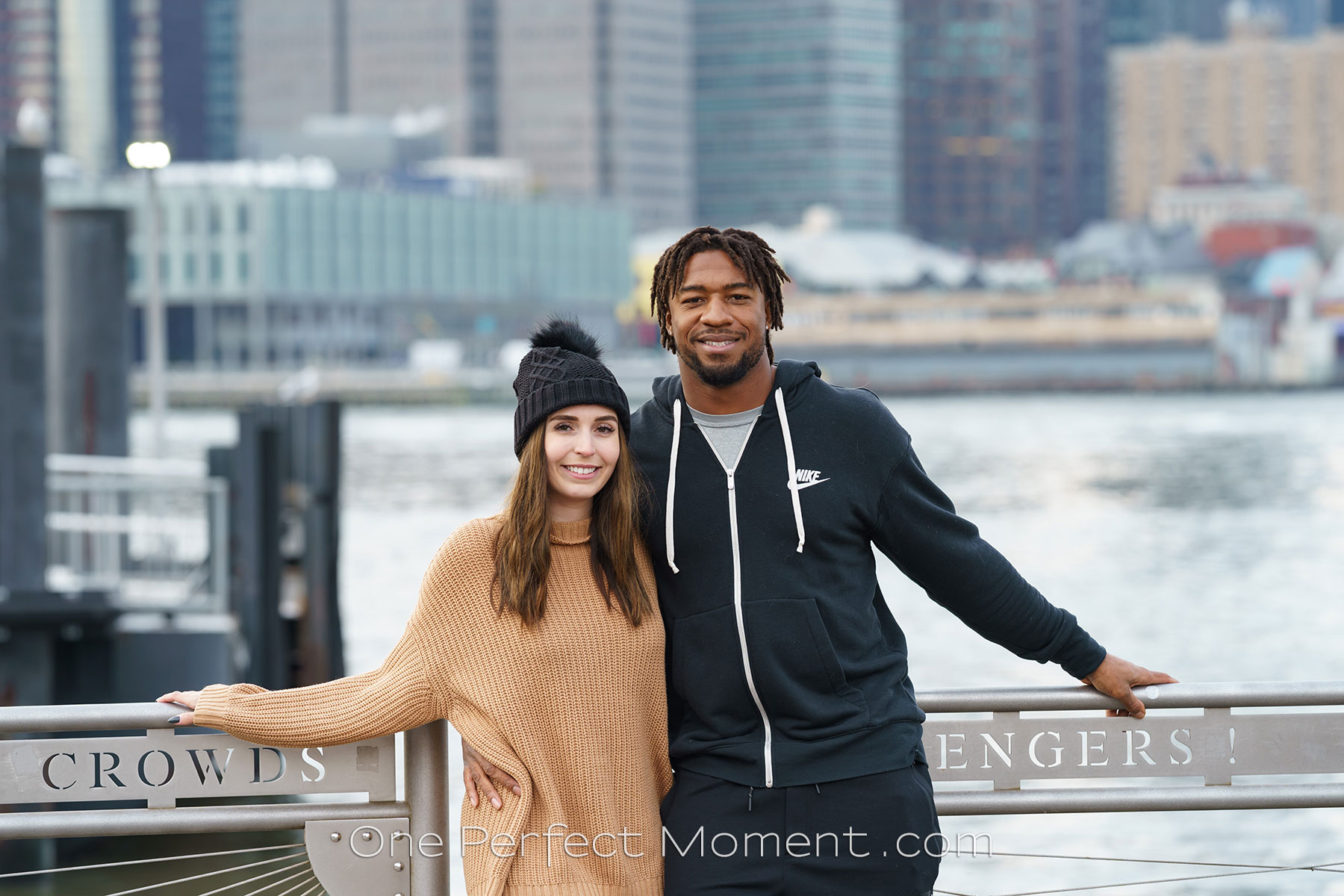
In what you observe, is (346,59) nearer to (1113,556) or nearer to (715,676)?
(1113,556)

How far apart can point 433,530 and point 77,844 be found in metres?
36.6

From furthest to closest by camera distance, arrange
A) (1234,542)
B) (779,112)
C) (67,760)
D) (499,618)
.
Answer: (779,112), (1234,542), (67,760), (499,618)

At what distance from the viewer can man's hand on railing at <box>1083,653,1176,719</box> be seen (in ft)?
13.0

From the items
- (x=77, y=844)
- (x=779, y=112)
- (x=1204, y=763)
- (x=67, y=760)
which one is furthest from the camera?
(x=779, y=112)

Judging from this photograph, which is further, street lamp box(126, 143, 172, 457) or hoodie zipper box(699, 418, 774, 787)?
street lamp box(126, 143, 172, 457)

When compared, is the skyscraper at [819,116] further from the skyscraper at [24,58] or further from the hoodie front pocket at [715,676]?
the hoodie front pocket at [715,676]

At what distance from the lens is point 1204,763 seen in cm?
404

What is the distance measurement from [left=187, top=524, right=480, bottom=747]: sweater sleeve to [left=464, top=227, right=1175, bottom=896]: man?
18 centimetres

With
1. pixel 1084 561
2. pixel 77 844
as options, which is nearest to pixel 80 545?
pixel 77 844

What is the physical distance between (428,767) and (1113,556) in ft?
139

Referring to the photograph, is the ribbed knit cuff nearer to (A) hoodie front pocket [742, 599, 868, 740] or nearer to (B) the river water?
(A) hoodie front pocket [742, 599, 868, 740]

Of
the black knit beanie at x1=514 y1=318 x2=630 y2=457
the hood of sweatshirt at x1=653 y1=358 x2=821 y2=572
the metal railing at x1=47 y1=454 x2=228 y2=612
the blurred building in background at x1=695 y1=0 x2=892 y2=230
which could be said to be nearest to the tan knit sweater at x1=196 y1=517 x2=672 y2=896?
the hood of sweatshirt at x1=653 y1=358 x2=821 y2=572

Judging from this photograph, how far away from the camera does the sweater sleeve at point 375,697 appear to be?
11.3 ft

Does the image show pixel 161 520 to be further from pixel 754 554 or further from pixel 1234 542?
pixel 1234 542
